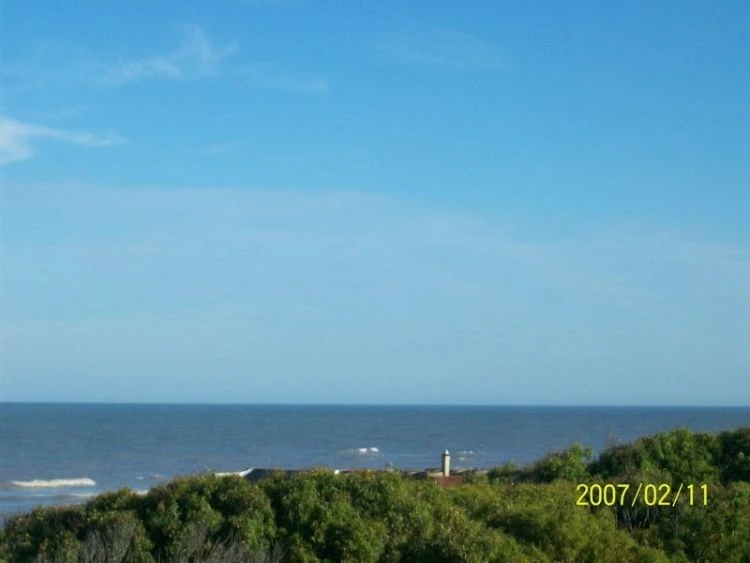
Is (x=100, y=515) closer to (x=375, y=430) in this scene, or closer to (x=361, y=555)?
(x=361, y=555)

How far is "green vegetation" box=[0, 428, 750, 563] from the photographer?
11.9 meters

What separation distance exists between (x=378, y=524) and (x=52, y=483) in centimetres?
4201

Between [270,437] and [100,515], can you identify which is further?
[270,437]

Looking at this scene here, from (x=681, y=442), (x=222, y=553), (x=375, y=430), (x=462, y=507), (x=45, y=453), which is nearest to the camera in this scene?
(x=222, y=553)

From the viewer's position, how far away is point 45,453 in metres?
74.8

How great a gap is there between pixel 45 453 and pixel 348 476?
6566cm

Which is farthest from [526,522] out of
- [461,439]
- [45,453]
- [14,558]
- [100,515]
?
[461,439]

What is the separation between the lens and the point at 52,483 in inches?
2013
